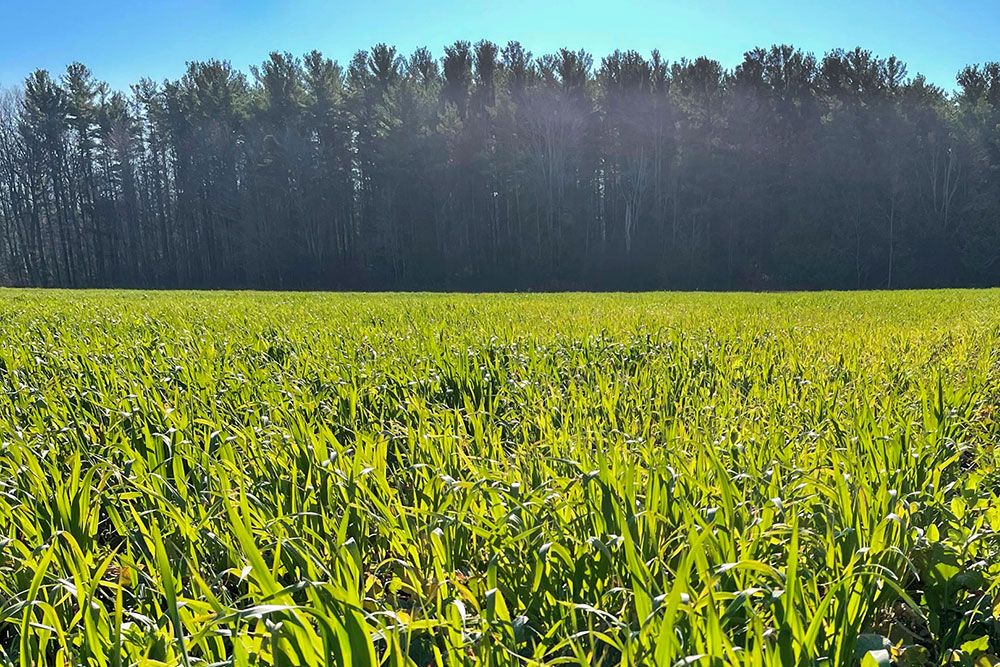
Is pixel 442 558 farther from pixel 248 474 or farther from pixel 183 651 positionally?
pixel 248 474

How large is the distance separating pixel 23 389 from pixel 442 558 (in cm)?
249

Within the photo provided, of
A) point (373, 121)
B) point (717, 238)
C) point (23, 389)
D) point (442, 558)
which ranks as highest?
point (373, 121)

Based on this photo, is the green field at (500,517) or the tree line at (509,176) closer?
the green field at (500,517)

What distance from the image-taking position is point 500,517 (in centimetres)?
141

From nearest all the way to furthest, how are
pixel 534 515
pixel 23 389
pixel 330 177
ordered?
pixel 534 515, pixel 23 389, pixel 330 177

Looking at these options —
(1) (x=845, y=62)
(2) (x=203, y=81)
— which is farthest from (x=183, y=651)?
(2) (x=203, y=81)

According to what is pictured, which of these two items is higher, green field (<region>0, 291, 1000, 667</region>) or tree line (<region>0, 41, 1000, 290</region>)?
tree line (<region>0, 41, 1000, 290</region>)

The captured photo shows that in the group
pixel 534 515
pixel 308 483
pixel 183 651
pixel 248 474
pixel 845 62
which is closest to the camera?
pixel 183 651

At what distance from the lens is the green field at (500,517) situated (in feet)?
3.28

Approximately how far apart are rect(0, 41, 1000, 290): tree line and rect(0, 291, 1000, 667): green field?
33.2 m

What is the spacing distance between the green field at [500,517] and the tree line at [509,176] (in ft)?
109

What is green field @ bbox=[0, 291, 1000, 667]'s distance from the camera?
1.00 m

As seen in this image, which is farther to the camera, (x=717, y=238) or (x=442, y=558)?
(x=717, y=238)

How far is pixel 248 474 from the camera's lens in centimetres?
184
